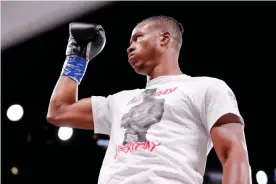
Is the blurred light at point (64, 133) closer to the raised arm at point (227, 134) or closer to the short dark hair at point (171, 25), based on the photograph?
the short dark hair at point (171, 25)

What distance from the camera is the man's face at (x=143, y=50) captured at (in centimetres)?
147

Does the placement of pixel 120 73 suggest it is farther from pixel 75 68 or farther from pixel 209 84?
pixel 209 84

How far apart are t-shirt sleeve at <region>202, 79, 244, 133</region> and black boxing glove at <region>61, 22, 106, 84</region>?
527 millimetres

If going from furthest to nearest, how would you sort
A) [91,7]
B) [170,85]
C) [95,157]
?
[95,157] → [91,7] → [170,85]

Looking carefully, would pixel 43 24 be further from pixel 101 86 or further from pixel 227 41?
pixel 227 41

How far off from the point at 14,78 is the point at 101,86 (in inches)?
28.2

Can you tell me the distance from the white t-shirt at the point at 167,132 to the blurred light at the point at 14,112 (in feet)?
8.76

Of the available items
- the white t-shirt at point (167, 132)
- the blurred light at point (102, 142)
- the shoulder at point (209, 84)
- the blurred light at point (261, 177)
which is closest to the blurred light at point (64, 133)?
the blurred light at point (102, 142)

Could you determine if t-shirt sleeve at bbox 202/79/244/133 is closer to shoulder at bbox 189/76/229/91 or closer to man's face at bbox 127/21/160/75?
shoulder at bbox 189/76/229/91

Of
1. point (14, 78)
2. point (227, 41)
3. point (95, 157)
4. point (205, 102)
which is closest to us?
point (205, 102)

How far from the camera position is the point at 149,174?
1.11 metres

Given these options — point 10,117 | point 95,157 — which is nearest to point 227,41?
point 95,157

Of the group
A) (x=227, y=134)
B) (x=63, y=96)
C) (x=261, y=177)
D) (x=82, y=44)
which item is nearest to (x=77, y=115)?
(x=63, y=96)

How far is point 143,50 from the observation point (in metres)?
1.48
